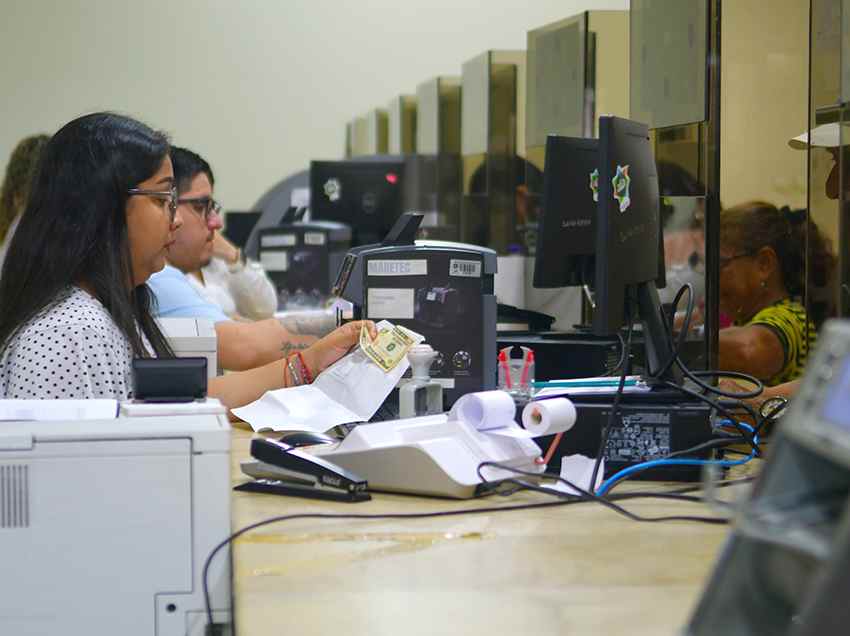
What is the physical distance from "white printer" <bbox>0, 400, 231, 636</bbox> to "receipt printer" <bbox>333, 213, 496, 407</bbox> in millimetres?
865

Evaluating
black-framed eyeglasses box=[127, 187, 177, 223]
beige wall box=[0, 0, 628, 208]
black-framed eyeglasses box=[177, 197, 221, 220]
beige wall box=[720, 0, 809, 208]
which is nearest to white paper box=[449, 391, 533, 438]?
black-framed eyeglasses box=[127, 187, 177, 223]

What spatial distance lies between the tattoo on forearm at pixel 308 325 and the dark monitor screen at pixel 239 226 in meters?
2.95

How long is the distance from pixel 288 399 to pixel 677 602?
4.02ft

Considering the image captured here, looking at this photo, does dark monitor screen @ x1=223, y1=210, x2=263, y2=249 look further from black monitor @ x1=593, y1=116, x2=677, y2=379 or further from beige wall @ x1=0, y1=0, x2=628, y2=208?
black monitor @ x1=593, y1=116, x2=677, y2=379

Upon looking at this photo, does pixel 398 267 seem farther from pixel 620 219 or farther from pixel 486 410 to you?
pixel 486 410

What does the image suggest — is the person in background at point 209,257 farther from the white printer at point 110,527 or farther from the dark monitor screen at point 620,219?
the white printer at point 110,527

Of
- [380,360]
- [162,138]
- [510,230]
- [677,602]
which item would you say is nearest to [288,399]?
[380,360]

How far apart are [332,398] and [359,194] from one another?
11.8ft

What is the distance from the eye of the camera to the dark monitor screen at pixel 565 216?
204cm

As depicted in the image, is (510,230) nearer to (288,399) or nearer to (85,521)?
(288,399)

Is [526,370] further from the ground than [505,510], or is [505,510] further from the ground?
[526,370]

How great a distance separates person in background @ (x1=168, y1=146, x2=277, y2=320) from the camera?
3.57 metres

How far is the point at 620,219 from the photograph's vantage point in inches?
67.5

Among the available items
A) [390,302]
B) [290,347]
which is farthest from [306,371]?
[290,347]
